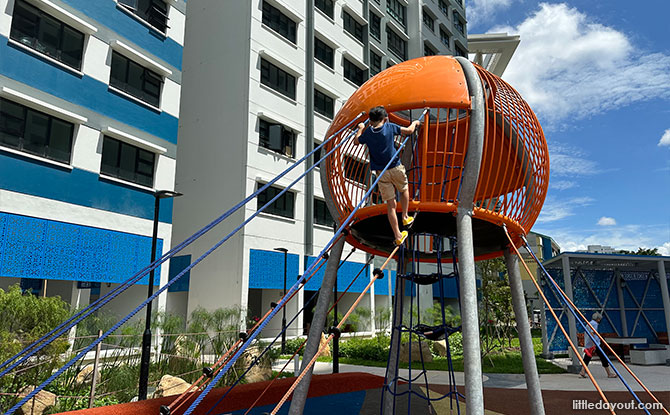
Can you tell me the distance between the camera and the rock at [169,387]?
34.8ft

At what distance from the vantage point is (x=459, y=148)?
8594mm

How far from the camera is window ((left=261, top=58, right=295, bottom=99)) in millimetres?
26734

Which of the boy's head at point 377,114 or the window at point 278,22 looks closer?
the boy's head at point 377,114

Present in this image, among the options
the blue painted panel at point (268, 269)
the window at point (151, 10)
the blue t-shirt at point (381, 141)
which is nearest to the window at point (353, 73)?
the window at point (151, 10)

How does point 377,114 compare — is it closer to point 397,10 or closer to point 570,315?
point 570,315

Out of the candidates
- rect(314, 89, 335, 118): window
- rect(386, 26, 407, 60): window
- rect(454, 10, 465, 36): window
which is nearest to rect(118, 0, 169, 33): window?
rect(314, 89, 335, 118): window

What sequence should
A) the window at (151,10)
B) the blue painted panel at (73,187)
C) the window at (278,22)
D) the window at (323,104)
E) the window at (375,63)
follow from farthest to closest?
the window at (375,63) < the window at (323,104) < the window at (278,22) < the window at (151,10) < the blue painted panel at (73,187)

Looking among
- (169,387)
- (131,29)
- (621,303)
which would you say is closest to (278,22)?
(131,29)

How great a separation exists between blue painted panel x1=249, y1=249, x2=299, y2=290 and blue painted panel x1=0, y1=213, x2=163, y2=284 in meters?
5.65

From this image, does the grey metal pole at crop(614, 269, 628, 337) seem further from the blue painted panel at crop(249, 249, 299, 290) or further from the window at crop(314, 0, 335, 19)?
the window at crop(314, 0, 335, 19)

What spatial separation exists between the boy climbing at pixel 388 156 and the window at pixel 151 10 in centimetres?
1805

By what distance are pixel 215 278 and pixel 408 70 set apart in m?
20.0

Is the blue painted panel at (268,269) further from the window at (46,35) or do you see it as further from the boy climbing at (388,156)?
the boy climbing at (388,156)

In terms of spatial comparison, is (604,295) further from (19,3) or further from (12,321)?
(19,3)
